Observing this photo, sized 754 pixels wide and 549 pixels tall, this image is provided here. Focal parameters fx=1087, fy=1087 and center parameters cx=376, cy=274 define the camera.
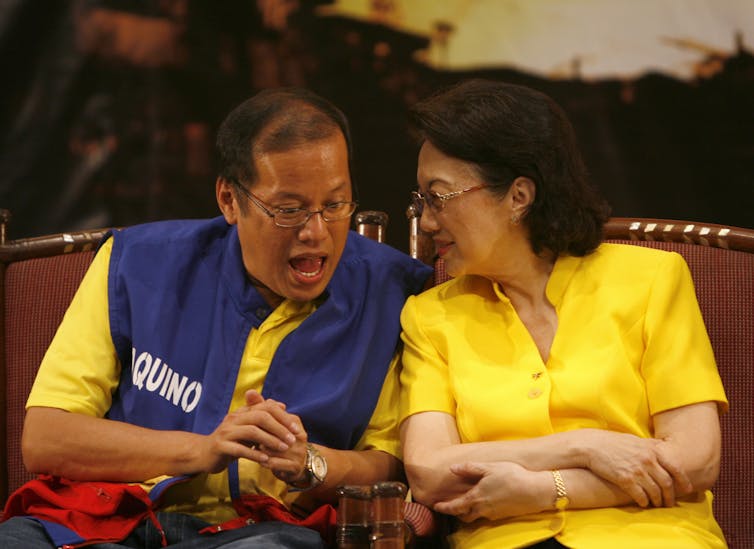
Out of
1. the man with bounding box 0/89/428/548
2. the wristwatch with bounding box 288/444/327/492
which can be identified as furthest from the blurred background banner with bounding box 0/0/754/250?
the wristwatch with bounding box 288/444/327/492

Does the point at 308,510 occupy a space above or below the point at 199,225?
below

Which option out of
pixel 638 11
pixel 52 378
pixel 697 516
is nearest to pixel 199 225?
pixel 52 378

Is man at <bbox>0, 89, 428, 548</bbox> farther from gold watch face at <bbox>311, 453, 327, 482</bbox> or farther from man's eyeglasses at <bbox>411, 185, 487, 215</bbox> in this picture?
man's eyeglasses at <bbox>411, 185, 487, 215</bbox>

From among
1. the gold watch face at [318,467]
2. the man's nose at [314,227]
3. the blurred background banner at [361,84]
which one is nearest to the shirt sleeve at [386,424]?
the gold watch face at [318,467]

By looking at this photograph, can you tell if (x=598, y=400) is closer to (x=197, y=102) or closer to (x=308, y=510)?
(x=308, y=510)

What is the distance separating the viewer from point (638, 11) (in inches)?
152

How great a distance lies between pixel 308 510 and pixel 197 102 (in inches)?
75.5

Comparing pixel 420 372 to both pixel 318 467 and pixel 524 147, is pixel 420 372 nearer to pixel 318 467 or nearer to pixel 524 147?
pixel 318 467

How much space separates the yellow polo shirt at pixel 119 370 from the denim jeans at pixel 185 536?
0.23 ft

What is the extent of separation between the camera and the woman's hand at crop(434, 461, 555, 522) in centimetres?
234

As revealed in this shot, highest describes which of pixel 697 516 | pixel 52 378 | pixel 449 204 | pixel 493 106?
pixel 493 106

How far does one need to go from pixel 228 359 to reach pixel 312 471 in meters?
0.40

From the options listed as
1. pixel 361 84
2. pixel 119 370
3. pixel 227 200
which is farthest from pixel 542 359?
pixel 361 84

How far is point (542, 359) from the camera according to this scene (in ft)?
8.43
